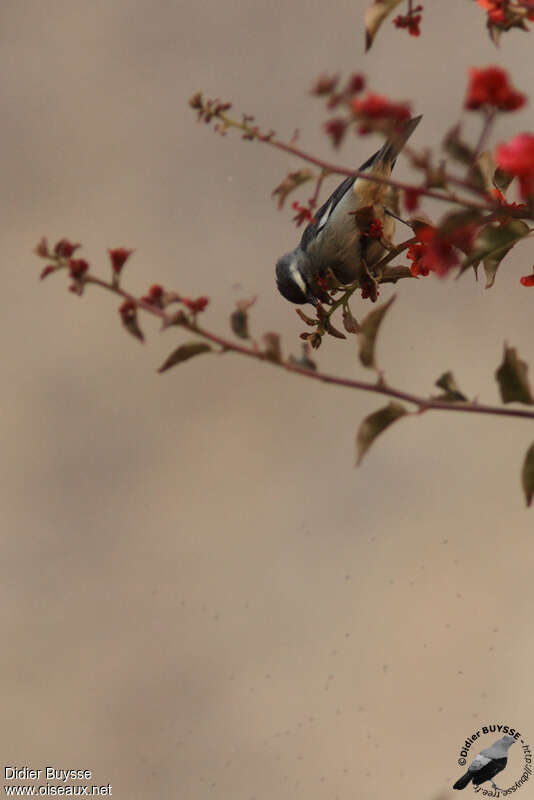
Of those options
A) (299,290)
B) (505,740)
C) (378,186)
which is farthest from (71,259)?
(505,740)

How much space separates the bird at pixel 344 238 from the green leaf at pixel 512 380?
0.26 m

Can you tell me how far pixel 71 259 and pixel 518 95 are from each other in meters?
0.21

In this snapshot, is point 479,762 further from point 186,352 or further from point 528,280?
point 186,352

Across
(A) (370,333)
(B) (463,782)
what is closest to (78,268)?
(A) (370,333)

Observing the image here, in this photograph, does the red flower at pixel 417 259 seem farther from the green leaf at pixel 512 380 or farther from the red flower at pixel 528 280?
the green leaf at pixel 512 380

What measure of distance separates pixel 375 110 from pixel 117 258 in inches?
5.6

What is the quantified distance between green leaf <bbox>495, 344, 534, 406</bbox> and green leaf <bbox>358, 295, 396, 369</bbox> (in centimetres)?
6

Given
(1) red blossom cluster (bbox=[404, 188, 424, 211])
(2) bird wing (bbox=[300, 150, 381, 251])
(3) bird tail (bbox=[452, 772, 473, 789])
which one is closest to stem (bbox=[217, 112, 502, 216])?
(1) red blossom cluster (bbox=[404, 188, 424, 211])

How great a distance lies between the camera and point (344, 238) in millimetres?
848

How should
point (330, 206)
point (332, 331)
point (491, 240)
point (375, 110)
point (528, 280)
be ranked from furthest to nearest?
point (330, 206), point (332, 331), point (528, 280), point (491, 240), point (375, 110)

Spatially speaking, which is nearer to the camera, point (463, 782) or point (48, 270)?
point (48, 270)

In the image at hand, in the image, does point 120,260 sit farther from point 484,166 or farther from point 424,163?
point 484,166

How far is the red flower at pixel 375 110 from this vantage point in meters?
0.37

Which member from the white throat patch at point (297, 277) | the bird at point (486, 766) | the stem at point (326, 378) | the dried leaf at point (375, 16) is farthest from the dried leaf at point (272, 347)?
the bird at point (486, 766)
